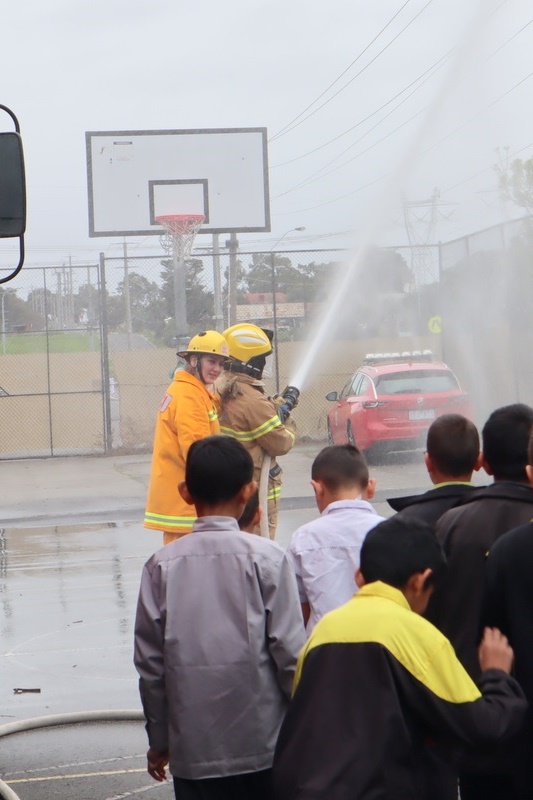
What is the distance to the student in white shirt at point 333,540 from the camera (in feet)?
12.8

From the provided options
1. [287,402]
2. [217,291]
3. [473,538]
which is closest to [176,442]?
[287,402]

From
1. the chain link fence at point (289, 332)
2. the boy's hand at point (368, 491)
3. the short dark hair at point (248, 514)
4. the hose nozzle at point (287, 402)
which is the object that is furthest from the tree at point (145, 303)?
the short dark hair at point (248, 514)

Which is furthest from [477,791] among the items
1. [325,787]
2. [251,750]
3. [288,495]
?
[288,495]

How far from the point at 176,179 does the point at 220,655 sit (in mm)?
20190

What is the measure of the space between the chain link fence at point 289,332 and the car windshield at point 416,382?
4321 mm

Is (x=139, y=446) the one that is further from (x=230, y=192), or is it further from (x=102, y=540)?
(x=102, y=540)

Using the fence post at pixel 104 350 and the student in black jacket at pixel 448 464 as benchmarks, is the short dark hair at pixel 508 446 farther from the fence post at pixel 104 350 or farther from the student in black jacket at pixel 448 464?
the fence post at pixel 104 350

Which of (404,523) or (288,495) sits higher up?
(404,523)

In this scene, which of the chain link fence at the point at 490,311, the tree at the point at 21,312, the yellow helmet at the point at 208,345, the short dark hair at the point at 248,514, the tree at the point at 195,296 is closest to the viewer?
the short dark hair at the point at 248,514

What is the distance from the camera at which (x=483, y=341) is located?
23.6m

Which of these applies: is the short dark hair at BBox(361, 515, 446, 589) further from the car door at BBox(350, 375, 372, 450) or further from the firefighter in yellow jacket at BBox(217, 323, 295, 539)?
the car door at BBox(350, 375, 372, 450)

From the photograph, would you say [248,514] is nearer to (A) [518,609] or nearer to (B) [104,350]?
(A) [518,609]

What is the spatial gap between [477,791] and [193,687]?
825mm

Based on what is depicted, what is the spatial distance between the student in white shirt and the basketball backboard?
61.4ft
